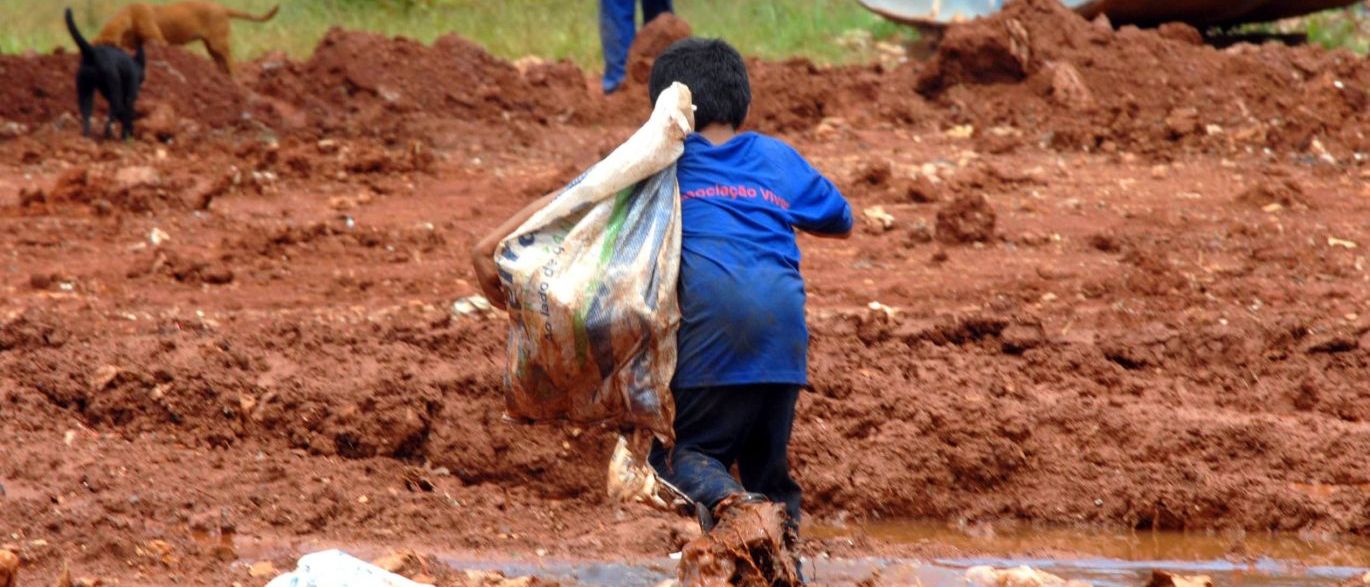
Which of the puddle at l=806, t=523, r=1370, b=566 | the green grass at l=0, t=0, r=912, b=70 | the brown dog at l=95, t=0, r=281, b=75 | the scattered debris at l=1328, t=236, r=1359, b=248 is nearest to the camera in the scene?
the puddle at l=806, t=523, r=1370, b=566

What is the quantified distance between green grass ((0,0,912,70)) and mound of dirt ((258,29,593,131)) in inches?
97.0

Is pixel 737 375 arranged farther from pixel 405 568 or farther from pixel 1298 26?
pixel 1298 26

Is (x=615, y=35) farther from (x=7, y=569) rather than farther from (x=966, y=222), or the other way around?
(x=7, y=569)

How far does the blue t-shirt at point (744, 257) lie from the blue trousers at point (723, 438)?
6cm

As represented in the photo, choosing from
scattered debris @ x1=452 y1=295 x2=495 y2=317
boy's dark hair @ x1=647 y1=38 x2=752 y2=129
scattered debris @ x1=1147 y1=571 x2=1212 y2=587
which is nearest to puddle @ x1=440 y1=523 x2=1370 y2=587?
scattered debris @ x1=1147 y1=571 x2=1212 y2=587

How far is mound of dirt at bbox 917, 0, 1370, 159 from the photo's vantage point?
10039mm

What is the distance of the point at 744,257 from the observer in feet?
12.3

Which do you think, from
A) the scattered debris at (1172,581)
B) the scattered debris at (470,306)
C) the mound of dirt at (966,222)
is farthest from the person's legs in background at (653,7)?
the scattered debris at (1172,581)

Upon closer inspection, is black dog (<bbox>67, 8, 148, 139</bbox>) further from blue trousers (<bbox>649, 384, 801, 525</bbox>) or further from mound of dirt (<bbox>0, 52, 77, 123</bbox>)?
blue trousers (<bbox>649, 384, 801, 525</bbox>)

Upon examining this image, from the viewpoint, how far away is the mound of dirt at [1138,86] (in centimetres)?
1004

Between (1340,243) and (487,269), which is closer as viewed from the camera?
(487,269)

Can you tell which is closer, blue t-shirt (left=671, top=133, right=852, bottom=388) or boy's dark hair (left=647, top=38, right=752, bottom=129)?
blue t-shirt (left=671, top=133, right=852, bottom=388)

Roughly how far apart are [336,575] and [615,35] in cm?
951

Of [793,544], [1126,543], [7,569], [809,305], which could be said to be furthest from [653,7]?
[7,569]
